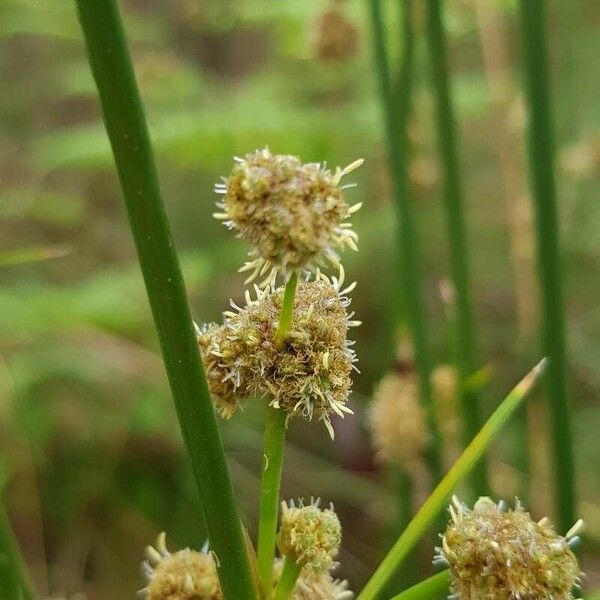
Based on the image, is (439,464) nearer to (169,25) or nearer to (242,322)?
(242,322)

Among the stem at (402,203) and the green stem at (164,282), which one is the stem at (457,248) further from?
the green stem at (164,282)

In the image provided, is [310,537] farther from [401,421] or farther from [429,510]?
[401,421]

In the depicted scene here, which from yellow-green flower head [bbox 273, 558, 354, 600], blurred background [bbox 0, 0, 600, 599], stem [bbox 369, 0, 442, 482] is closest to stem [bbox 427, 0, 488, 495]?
stem [bbox 369, 0, 442, 482]

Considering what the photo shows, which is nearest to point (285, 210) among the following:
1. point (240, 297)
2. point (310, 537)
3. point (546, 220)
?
point (310, 537)

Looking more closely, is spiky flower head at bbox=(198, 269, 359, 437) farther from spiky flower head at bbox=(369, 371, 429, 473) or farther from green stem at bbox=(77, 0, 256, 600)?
spiky flower head at bbox=(369, 371, 429, 473)

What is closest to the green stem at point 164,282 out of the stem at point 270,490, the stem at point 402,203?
the stem at point 270,490
